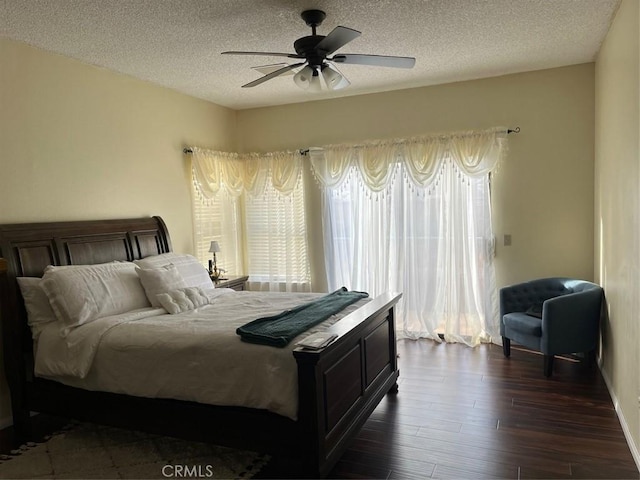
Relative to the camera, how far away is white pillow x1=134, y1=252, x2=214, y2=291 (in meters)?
4.11

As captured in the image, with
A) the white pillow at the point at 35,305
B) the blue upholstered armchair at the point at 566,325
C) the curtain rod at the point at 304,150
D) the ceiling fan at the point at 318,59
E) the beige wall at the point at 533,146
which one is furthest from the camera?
the curtain rod at the point at 304,150

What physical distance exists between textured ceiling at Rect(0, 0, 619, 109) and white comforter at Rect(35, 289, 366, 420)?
1.98 metres

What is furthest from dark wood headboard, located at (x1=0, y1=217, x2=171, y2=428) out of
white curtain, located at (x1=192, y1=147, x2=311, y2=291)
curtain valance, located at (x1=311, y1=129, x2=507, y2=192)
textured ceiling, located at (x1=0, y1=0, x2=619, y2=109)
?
curtain valance, located at (x1=311, y1=129, x2=507, y2=192)

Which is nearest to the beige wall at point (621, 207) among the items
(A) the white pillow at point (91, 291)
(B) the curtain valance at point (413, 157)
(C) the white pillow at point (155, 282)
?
(B) the curtain valance at point (413, 157)

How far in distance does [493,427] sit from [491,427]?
0.01m

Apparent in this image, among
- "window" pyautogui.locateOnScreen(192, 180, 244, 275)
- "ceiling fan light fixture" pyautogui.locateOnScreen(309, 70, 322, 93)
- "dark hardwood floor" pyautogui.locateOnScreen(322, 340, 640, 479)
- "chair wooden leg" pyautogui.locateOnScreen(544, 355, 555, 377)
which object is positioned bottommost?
"dark hardwood floor" pyautogui.locateOnScreen(322, 340, 640, 479)

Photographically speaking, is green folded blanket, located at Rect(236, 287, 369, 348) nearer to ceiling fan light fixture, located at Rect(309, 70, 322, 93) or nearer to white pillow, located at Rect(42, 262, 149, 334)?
white pillow, located at Rect(42, 262, 149, 334)

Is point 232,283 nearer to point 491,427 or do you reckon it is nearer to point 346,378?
point 346,378

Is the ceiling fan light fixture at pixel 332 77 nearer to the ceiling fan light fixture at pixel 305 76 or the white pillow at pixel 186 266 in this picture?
the ceiling fan light fixture at pixel 305 76

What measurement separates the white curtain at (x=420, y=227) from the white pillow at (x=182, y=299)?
2.19 metres

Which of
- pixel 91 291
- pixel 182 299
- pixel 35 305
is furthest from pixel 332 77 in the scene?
pixel 35 305

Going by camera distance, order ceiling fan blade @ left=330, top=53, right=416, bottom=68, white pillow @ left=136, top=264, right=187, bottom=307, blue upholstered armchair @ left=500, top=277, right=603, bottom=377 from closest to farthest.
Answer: ceiling fan blade @ left=330, top=53, right=416, bottom=68
white pillow @ left=136, top=264, right=187, bottom=307
blue upholstered armchair @ left=500, top=277, right=603, bottom=377

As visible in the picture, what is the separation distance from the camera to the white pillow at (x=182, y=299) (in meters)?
3.53

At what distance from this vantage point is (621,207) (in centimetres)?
318
